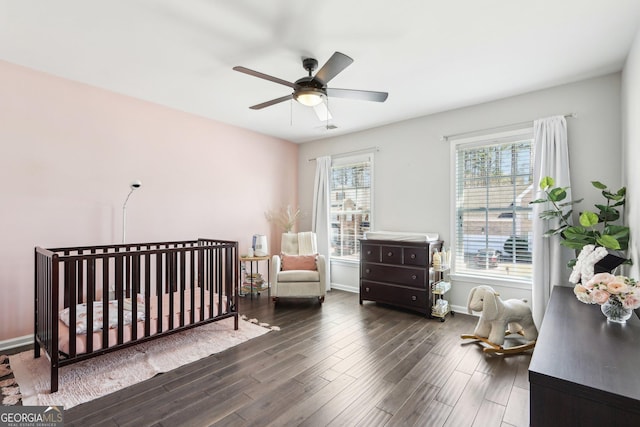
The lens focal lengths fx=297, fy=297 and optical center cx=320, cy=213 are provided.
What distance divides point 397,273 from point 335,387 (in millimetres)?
2010

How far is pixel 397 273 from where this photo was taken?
3877 millimetres

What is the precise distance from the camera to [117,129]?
11.2 ft

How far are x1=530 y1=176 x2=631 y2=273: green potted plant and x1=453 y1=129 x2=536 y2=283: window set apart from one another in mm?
412

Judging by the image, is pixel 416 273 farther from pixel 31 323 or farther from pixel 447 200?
pixel 31 323

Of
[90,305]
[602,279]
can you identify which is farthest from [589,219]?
[90,305]

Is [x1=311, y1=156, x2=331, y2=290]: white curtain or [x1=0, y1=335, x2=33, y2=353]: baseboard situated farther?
[x1=311, y1=156, x2=331, y2=290]: white curtain

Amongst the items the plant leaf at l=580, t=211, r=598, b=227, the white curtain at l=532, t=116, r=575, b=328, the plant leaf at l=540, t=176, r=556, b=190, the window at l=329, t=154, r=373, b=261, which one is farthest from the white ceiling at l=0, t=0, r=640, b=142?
the window at l=329, t=154, r=373, b=261

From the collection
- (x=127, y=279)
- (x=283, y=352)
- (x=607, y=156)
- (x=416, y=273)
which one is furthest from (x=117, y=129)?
(x=607, y=156)

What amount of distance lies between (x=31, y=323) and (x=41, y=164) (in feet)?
5.12

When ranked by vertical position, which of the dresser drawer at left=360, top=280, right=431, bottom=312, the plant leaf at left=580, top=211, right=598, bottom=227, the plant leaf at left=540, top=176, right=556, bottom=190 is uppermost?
the plant leaf at left=540, top=176, right=556, bottom=190

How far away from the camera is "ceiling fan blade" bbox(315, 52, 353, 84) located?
6.55ft

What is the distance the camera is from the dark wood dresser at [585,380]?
1017 mm

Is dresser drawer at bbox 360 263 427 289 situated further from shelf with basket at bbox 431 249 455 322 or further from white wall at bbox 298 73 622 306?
white wall at bbox 298 73 622 306

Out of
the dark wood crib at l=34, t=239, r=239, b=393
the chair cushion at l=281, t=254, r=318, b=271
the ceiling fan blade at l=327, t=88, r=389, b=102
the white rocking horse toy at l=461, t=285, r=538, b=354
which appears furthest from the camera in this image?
the chair cushion at l=281, t=254, r=318, b=271
